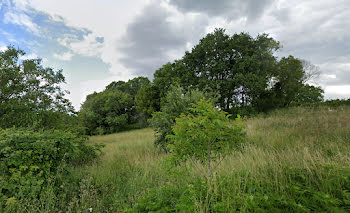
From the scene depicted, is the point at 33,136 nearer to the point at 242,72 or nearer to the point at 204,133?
the point at 204,133

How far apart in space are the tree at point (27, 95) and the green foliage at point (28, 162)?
11.4 ft

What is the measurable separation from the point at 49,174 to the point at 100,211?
5.00ft

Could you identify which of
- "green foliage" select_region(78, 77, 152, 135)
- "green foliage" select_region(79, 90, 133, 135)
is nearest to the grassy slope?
"green foliage" select_region(78, 77, 152, 135)

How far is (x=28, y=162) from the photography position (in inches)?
138

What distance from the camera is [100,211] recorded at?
3291mm

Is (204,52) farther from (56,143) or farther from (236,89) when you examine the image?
(56,143)

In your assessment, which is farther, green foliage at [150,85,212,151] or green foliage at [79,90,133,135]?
green foliage at [79,90,133,135]

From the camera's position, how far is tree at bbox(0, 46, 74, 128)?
6.55 m

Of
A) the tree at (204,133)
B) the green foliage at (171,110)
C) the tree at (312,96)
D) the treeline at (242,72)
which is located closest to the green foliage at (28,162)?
the tree at (204,133)

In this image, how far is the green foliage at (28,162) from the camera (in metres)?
3.29

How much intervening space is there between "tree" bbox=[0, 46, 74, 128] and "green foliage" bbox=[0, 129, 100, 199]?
11.4 ft

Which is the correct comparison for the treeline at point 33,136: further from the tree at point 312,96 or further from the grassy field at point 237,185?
the tree at point 312,96

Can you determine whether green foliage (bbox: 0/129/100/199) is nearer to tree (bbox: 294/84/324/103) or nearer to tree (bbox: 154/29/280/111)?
tree (bbox: 154/29/280/111)

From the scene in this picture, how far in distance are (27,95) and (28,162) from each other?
17.4 ft
